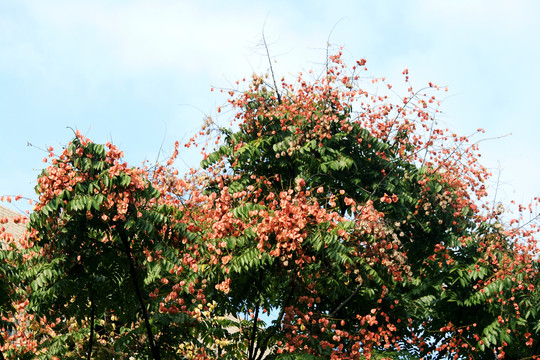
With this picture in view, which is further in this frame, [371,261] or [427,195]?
[427,195]

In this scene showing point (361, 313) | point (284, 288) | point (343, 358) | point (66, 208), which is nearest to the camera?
point (66, 208)

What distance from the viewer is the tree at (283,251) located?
10742 millimetres

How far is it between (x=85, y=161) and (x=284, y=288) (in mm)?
5128

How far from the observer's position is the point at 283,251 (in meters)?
10.7

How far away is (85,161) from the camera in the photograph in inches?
415

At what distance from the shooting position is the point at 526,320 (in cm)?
1453

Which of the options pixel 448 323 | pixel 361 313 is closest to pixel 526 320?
pixel 448 323

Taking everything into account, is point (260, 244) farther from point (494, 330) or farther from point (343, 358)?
point (494, 330)

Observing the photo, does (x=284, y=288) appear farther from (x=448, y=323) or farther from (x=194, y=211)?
(x=448, y=323)

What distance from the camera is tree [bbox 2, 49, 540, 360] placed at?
10742 millimetres

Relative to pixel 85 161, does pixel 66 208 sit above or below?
below

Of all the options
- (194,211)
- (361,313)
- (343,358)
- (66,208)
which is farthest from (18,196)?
(361,313)

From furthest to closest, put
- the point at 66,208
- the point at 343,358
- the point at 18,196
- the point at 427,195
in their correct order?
the point at 427,195, the point at 343,358, the point at 18,196, the point at 66,208

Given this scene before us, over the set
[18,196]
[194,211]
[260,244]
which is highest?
[194,211]
